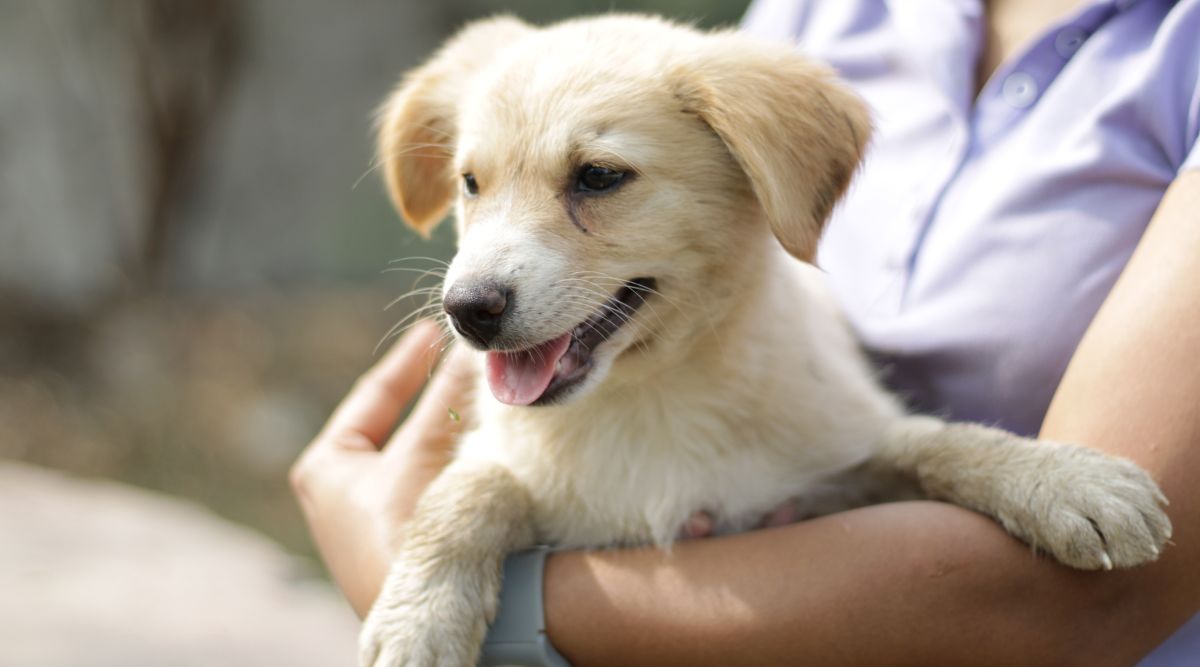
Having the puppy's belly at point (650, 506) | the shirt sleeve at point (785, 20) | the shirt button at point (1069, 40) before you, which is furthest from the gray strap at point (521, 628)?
the shirt sleeve at point (785, 20)

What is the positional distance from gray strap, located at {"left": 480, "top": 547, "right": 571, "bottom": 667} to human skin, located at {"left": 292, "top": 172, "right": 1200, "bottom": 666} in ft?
0.07

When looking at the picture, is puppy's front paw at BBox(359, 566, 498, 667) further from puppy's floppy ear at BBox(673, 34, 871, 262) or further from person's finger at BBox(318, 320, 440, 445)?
puppy's floppy ear at BBox(673, 34, 871, 262)

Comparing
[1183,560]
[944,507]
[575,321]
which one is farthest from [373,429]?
[1183,560]

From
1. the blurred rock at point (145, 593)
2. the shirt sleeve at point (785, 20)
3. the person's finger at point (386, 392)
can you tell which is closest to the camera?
the person's finger at point (386, 392)

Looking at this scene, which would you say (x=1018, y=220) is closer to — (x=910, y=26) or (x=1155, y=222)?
(x=1155, y=222)

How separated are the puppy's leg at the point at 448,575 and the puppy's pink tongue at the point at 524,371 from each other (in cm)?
19

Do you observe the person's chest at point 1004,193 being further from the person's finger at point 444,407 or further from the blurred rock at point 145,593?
the blurred rock at point 145,593

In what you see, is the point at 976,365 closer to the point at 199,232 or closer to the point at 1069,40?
the point at 1069,40

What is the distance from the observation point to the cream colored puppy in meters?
1.69

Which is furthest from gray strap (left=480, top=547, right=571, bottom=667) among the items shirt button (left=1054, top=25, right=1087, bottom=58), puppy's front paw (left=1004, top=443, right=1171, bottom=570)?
shirt button (left=1054, top=25, right=1087, bottom=58)

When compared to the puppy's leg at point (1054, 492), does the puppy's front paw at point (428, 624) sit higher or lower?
lower

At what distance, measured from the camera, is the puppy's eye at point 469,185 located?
191 cm

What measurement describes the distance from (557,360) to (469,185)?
1.24ft

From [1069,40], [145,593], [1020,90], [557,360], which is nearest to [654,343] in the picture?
[557,360]
